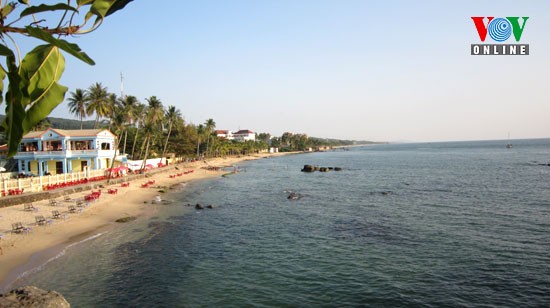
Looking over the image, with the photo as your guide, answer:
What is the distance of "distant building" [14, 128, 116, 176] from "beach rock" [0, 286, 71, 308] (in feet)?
136

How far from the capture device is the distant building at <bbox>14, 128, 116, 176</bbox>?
47594 millimetres

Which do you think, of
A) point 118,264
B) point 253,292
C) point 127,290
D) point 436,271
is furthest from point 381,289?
point 118,264

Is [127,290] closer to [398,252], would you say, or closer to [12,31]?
[398,252]

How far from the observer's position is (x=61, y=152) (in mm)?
47375

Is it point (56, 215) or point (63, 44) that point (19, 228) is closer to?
point (56, 215)

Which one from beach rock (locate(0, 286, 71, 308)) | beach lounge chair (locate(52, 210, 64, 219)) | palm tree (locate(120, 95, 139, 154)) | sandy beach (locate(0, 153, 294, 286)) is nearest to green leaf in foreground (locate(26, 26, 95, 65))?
beach rock (locate(0, 286, 71, 308))

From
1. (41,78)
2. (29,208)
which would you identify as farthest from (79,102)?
(41,78)

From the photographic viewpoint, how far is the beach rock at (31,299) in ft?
31.2

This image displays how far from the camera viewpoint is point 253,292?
53.6 ft

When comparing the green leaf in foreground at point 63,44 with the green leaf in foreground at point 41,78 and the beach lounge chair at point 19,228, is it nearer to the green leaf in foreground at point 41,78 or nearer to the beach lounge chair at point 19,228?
the green leaf in foreground at point 41,78

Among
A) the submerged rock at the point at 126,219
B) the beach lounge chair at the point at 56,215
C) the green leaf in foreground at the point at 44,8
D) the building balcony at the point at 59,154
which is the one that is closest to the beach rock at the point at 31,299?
the green leaf in foreground at the point at 44,8

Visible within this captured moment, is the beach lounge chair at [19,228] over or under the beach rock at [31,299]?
under

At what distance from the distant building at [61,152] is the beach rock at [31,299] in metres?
41.5

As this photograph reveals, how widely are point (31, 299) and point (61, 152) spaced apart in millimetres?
43090
